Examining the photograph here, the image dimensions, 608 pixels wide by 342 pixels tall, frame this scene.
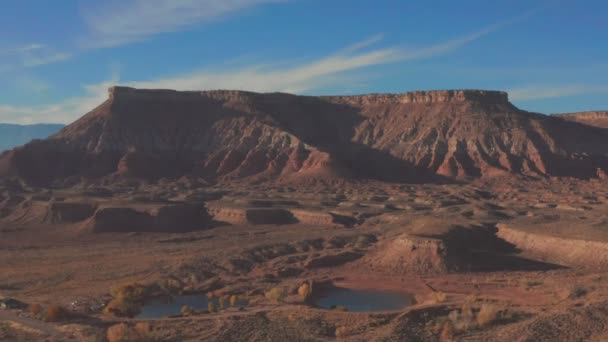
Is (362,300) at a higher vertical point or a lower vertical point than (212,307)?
lower

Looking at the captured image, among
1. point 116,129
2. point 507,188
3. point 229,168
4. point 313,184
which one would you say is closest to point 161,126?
point 116,129

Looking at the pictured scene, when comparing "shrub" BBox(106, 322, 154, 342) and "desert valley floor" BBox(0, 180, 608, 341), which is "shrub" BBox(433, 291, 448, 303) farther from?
"shrub" BBox(106, 322, 154, 342)

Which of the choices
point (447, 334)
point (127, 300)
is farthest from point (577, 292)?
point (127, 300)

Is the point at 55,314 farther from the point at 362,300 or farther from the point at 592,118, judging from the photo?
the point at 592,118

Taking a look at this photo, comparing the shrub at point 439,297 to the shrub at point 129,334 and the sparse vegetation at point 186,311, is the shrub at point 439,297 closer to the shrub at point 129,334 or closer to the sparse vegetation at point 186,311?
A: the sparse vegetation at point 186,311

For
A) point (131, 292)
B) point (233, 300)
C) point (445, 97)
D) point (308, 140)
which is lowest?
point (233, 300)

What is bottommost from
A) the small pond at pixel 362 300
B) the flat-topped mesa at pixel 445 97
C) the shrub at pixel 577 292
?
the small pond at pixel 362 300

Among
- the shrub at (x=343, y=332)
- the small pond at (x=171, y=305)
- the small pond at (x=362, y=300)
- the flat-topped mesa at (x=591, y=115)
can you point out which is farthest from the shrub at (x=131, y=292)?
the flat-topped mesa at (x=591, y=115)
